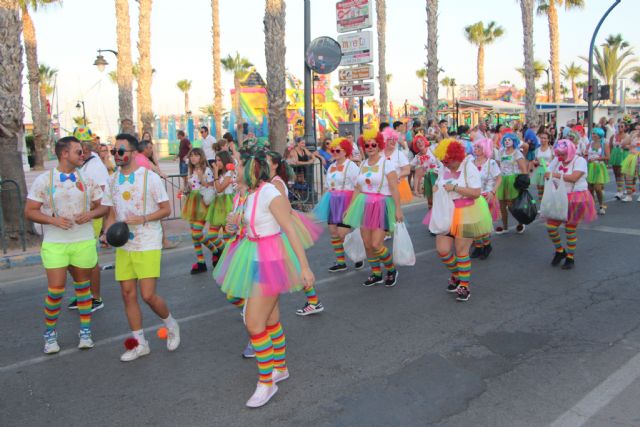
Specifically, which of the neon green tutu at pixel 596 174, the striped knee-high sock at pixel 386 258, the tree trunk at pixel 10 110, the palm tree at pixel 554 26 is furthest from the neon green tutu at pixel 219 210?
the palm tree at pixel 554 26

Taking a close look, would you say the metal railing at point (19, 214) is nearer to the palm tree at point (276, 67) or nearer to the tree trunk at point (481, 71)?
the palm tree at point (276, 67)

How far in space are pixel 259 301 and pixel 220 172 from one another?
4184mm

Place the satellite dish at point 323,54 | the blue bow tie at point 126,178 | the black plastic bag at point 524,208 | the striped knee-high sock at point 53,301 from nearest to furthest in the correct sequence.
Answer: the blue bow tie at point 126,178, the striped knee-high sock at point 53,301, the black plastic bag at point 524,208, the satellite dish at point 323,54

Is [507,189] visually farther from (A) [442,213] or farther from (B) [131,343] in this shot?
(B) [131,343]

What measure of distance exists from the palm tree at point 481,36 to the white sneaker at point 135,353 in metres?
47.6

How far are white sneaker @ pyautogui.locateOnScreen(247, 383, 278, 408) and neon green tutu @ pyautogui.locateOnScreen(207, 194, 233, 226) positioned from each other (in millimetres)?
4082

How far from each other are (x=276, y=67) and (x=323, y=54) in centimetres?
173

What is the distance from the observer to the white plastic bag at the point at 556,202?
751 cm

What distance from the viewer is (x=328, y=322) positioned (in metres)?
5.82

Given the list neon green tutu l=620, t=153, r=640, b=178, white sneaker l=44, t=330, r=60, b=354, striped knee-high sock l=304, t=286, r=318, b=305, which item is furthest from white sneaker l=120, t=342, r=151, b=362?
neon green tutu l=620, t=153, r=640, b=178

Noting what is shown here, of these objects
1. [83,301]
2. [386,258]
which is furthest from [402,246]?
[83,301]

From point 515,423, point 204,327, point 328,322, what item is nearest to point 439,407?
point 515,423

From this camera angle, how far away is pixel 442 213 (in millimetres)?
6457

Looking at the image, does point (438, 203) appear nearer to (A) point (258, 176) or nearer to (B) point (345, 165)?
(B) point (345, 165)
